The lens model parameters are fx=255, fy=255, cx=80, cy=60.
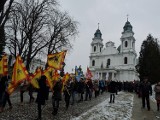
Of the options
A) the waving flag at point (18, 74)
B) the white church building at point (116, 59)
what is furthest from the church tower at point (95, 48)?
the waving flag at point (18, 74)

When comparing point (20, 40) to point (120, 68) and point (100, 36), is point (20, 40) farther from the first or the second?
point (100, 36)

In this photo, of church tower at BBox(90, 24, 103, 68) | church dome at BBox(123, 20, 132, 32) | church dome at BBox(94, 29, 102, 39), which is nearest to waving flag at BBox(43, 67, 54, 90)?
church dome at BBox(123, 20, 132, 32)

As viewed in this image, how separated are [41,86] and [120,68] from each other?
70.1 metres

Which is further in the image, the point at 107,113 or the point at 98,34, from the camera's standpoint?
the point at 98,34

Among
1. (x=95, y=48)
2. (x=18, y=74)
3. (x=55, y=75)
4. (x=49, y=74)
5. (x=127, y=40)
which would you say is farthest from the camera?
(x=95, y=48)

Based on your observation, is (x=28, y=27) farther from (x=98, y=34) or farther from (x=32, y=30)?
(x=98, y=34)

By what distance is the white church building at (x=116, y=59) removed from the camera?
253 ft

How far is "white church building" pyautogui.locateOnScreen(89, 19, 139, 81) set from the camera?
77219 mm

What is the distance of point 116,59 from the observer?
81250 mm

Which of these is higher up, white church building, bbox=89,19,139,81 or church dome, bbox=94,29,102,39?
church dome, bbox=94,29,102,39

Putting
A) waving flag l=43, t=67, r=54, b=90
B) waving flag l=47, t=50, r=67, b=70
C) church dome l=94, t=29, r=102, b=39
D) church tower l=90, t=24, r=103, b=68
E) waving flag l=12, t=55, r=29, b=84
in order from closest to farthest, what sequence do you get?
1. waving flag l=12, t=55, r=29, b=84
2. waving flag l=43, t=67, r=54, b=90
3. waving flag l=47, t=50, r=67, b=70
4. church tower l=90, t=24, r=103, b=68
5. church dome l=94, t=29, r=102, b=39

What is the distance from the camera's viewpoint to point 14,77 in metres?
11.1

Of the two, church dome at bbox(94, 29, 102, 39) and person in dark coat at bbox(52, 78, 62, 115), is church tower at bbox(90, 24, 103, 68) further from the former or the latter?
person in dark coat at bbox(52, 78, 62, 115)

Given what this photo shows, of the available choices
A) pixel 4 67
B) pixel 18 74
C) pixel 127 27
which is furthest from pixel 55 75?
pixel 127 27
